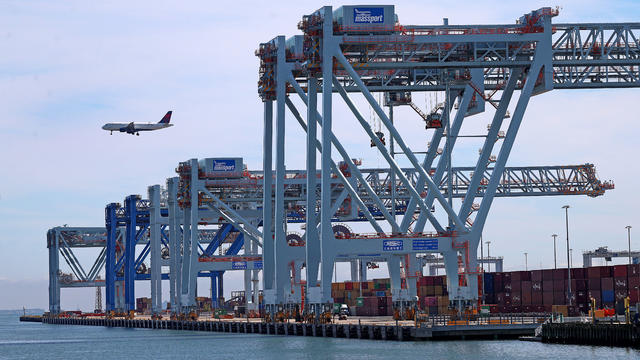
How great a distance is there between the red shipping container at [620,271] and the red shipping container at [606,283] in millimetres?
989

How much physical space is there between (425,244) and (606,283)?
29135 mm

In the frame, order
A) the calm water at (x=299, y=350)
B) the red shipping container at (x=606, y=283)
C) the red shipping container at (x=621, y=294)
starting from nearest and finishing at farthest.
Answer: the calm water at (x=299, y=350) < the red shipping container at (x=621, y=294) < the red shipping container at (x=606, y=283)

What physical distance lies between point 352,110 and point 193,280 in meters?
43.9

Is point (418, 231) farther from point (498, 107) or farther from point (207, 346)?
point (207, 346)

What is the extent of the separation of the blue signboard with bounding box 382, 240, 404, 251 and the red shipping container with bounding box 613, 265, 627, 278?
2762 cm

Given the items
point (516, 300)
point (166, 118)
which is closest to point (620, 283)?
point (516, 300)

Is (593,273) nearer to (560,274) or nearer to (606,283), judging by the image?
(606,283)

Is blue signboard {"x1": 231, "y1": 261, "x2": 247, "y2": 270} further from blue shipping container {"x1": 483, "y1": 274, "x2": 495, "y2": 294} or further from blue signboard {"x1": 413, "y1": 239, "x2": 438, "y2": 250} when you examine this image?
blue signboard {"x1": 413, "y1": 239, "x2": 438, "y2": 250}

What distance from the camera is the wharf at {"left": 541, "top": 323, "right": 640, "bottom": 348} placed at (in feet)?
209

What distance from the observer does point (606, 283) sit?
9569cm

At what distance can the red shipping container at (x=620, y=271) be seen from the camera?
304 ft

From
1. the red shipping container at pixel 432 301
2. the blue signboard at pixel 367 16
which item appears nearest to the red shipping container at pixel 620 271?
the red shipping container at pixel 432 301

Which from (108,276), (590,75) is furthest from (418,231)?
(108,276)

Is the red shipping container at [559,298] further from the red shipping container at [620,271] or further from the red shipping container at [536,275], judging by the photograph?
the red shipping container at [620,271]
